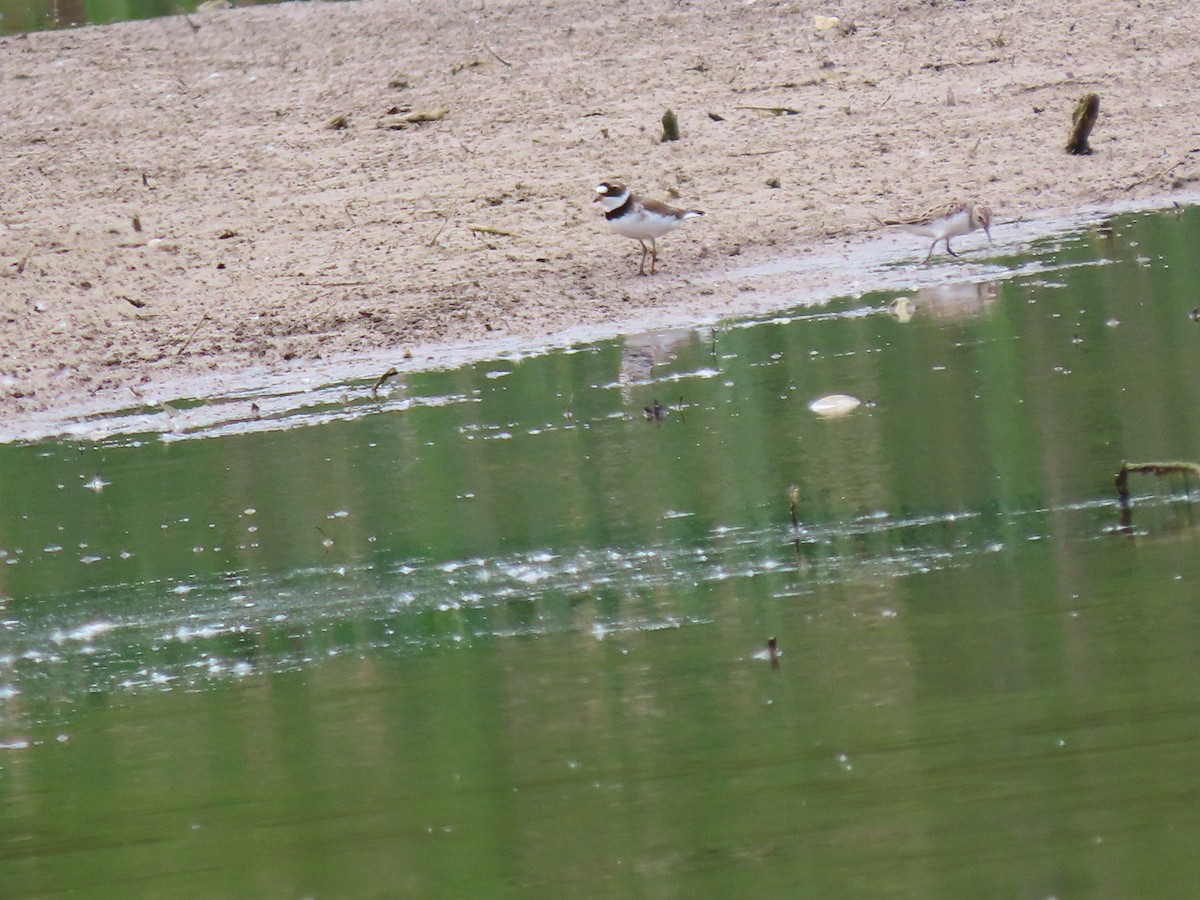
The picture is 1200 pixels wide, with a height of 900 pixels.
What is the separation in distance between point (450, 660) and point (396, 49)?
10428 millimetres

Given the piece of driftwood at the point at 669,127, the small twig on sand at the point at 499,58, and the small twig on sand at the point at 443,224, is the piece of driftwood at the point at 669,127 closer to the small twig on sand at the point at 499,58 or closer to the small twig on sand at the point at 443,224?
the small twig on sand at the point at 443,224

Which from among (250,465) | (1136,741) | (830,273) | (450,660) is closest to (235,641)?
(450,660)

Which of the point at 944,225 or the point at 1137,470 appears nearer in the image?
the point at 1137,470

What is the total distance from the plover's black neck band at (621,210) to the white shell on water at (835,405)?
10.1 ft

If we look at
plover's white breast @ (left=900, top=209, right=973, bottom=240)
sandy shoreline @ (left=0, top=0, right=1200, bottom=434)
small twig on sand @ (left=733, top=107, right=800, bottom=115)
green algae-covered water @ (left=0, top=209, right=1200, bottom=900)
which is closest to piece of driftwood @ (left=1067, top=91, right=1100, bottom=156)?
sandy shoreline @ (left=0, top=0, right=1200, bottom=434)

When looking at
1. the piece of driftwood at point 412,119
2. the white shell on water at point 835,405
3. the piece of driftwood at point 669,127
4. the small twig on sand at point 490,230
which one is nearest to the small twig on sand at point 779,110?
the piece of driftwood at point 669,127

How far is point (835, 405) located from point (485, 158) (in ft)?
17.8

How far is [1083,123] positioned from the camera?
12.0 meters

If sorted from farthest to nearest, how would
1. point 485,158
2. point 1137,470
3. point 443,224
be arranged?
point 485,158 < point 443,224 < point 1137,470

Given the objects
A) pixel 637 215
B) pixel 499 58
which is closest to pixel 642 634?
pixel 637 215

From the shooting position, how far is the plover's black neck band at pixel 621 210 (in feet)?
34.7

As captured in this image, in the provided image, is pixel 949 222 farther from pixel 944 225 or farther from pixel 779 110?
pixel 779 110

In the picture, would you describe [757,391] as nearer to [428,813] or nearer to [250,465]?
[250,465]

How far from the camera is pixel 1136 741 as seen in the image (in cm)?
399
